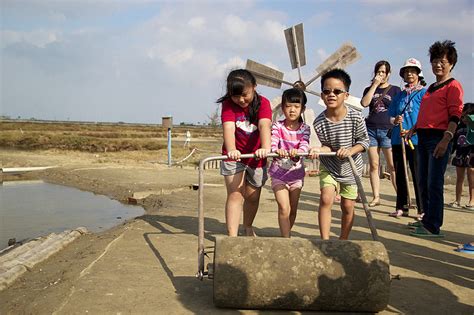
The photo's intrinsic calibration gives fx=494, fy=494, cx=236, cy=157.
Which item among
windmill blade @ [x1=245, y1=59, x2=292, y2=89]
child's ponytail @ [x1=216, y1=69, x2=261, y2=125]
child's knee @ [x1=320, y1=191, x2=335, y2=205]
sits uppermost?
windmill blade @ [x1=245, y1=59, x2=292, y2=89]

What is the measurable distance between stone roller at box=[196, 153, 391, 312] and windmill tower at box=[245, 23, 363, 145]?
11.0 meters

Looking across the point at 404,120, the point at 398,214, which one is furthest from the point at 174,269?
the point at 404,120

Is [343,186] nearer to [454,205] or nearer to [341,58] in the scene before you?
[454,205]

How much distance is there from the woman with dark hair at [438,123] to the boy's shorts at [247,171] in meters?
1.89

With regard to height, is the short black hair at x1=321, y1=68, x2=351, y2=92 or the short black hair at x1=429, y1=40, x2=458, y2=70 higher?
the short black hair at x1=429, y1=40, x2=458, y2=70

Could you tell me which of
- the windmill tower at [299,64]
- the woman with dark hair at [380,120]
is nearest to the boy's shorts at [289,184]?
the woman with dark hair at [380,120]

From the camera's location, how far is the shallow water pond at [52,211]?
23.0ft

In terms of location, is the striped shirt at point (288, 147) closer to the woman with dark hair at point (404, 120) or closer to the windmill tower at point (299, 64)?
the woman with dark hair at point (404, 120)

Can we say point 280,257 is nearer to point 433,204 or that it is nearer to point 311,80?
point 433,204

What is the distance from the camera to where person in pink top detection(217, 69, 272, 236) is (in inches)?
169

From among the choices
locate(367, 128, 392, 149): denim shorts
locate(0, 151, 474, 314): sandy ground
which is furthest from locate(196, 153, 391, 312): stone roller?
locate(367, 128, 392, 149): denim shorts

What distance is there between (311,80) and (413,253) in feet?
32.5

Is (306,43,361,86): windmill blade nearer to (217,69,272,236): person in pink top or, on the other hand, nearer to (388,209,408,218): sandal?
(388,209,408,218): sandal

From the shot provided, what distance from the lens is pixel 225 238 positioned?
3188 mm
